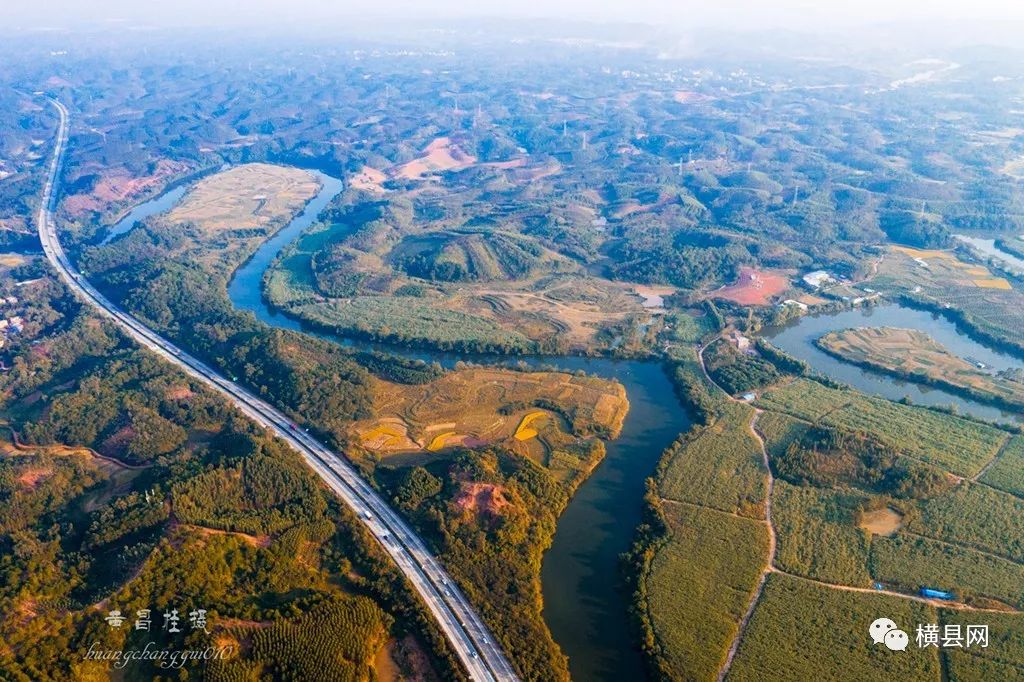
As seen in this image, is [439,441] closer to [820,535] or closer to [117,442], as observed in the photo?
[117,442]

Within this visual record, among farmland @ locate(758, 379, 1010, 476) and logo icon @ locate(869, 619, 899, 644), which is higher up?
logo icon @ locate(869, 619, 899, 644)

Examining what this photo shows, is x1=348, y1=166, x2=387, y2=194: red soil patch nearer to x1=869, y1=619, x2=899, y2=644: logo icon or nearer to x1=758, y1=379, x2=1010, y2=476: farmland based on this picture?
x1=758, y1=379, x2=1010, y2=476: farmland

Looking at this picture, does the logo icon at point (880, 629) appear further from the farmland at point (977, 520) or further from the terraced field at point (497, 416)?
the terraced field at point (497, 416)

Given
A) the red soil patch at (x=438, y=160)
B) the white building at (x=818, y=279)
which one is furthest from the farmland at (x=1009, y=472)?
the red soil patch at (x=438, y=160)

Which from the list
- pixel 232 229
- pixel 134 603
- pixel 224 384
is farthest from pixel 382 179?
pixel 134 603

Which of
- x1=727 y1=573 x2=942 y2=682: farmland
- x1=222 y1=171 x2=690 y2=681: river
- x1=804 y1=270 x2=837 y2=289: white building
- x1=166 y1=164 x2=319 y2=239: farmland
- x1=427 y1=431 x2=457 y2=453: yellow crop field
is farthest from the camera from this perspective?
x1=166 y1=164 x2=319 y2=239: farmland

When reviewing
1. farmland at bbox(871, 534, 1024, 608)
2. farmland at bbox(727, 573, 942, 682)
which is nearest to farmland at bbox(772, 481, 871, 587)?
farmland at bbox(871, 534, 1024, 608)

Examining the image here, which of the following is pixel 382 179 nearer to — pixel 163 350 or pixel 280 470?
pixel 163 350
